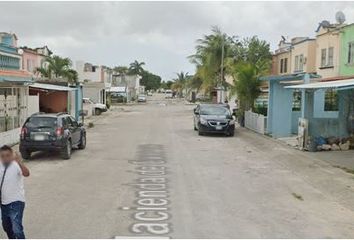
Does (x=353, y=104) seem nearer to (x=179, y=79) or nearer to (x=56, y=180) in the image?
(x=56, y=180)

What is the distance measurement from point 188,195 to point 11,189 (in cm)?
506

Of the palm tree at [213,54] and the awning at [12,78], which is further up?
the palm tree at [213,54]

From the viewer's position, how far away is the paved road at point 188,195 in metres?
8.47

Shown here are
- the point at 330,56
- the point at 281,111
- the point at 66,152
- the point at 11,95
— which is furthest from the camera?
the point at 330,56

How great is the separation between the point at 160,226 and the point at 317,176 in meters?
7.19

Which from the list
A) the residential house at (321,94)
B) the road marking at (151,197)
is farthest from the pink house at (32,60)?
the road marking at (151,197)

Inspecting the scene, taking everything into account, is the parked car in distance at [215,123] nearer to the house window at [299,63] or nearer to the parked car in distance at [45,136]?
the parked car in distance at [45,136]

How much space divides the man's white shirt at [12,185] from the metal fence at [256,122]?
21484 mm

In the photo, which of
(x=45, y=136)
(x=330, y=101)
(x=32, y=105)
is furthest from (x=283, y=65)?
(x=45, y=136)

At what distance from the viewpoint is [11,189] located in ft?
22.6

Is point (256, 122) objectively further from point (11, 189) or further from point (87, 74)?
point (87, 74)

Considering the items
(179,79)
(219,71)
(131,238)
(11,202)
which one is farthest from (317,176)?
(179,79)

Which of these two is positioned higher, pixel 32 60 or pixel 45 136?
pixel 32 60

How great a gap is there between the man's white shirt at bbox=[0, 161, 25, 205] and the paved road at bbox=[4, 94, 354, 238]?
126 centimetres
